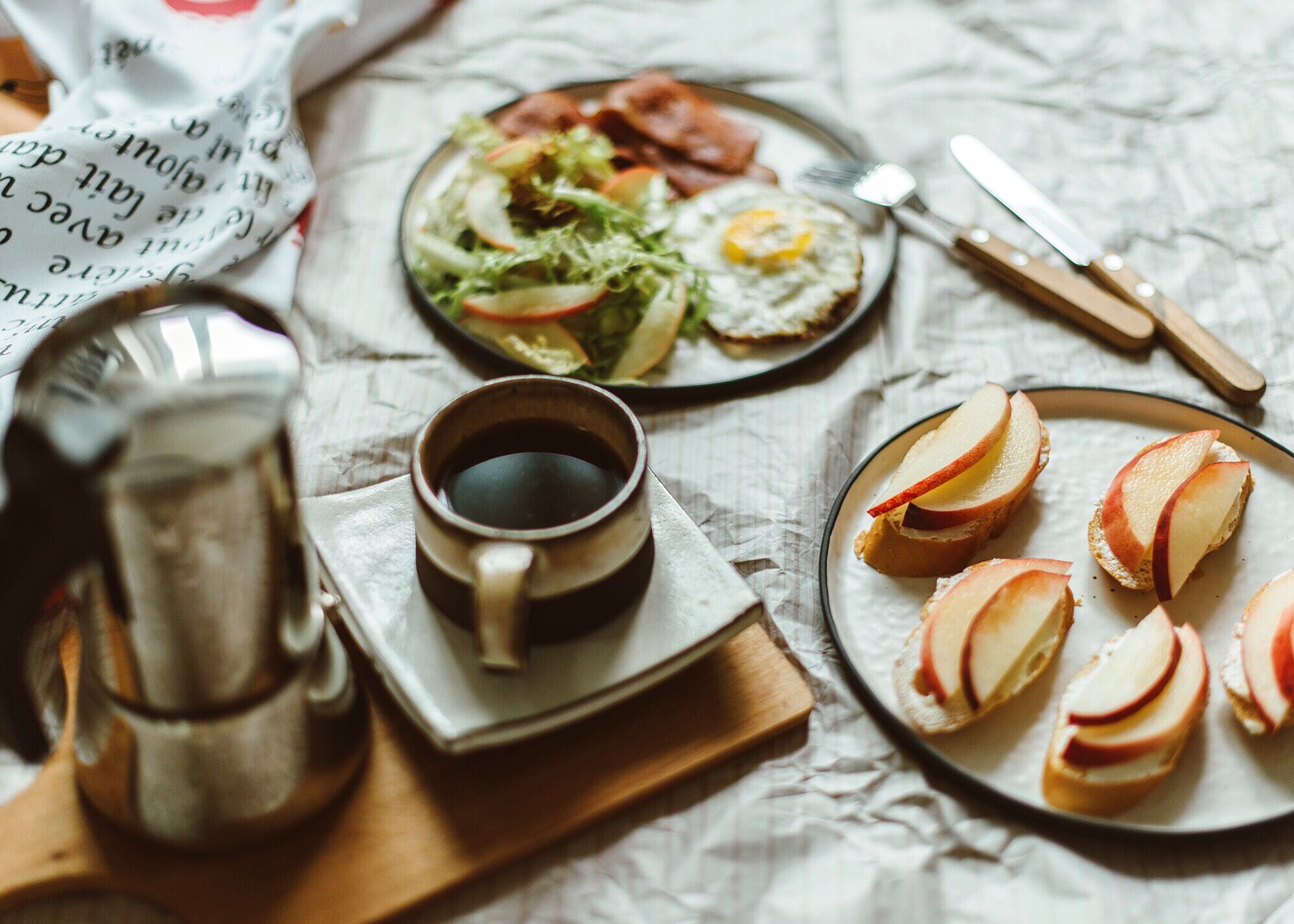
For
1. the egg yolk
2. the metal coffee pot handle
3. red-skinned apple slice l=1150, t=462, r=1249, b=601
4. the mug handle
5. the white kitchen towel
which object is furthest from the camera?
the egg yolk

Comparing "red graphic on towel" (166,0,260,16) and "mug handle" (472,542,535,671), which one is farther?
"red graphic on towel" (166,0,260,16)

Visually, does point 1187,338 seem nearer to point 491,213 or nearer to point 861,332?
point 861,332

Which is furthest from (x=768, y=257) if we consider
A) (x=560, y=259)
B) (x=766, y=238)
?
(x=560, y=259)

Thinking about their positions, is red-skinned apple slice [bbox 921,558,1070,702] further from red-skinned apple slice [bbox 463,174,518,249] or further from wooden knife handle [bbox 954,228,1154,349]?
red-skinned apple slice [bbox 463,174,518,249]

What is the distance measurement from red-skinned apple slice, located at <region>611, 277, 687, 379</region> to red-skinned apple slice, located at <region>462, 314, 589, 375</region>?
0.05 meters

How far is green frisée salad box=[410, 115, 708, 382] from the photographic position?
117 cm

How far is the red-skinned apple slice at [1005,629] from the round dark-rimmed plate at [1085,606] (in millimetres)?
49

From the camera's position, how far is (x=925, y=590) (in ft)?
3.02

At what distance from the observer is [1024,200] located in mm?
1354

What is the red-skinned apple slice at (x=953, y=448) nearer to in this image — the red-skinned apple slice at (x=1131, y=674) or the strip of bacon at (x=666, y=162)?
the red-skinned apple slice at (x=1131, y=674)

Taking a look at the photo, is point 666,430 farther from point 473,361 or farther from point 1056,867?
point 1056,867

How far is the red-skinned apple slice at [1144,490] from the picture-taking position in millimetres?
886

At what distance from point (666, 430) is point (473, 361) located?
24cm

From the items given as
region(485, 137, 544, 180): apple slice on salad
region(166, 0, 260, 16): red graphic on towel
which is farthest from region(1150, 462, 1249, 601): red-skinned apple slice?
region(166, 0, 260, 16): red graphic on towel
